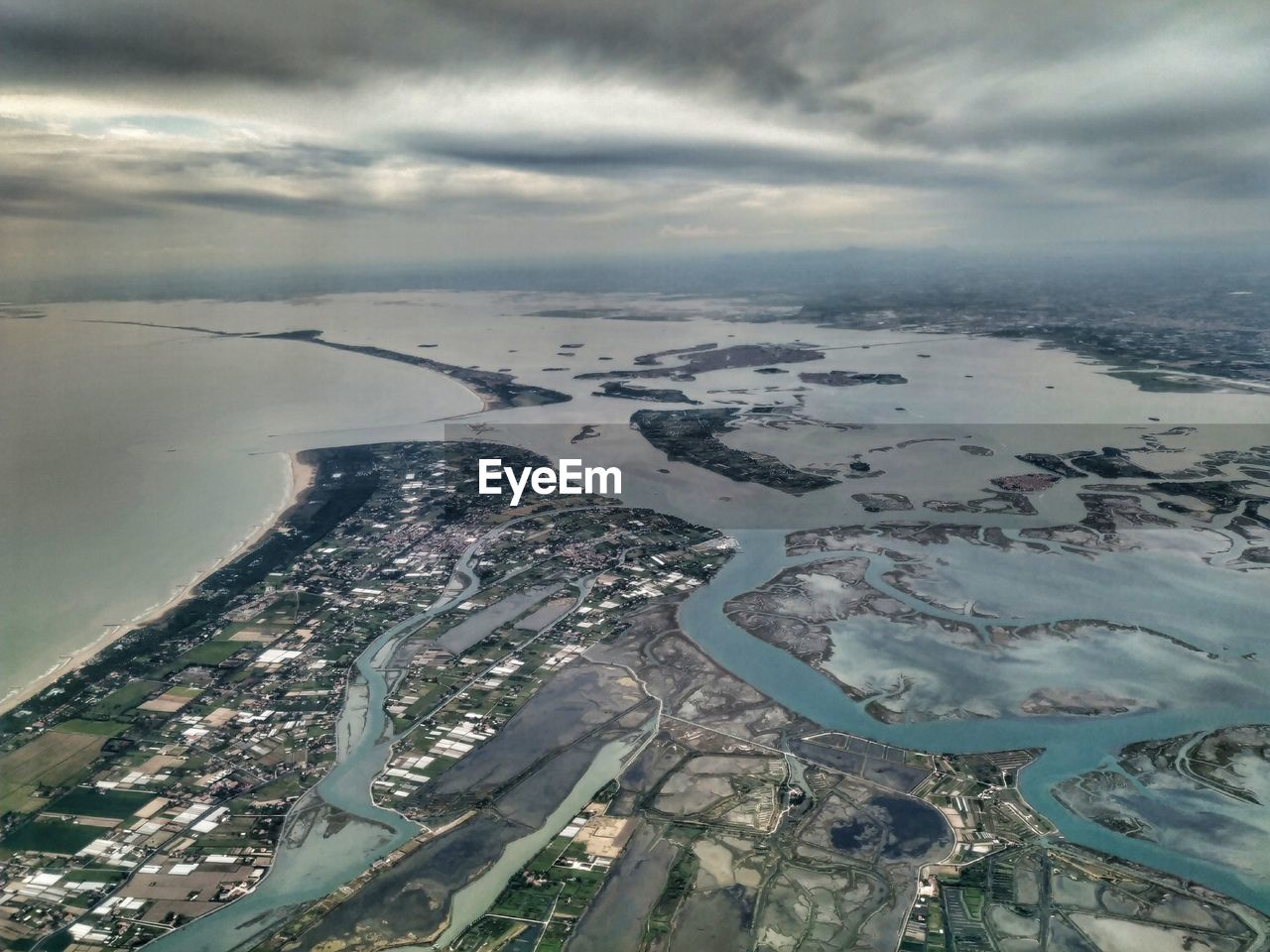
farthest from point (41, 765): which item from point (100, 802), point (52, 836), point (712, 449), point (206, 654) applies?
point (712, 449)

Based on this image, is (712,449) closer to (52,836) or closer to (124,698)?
(124,698)

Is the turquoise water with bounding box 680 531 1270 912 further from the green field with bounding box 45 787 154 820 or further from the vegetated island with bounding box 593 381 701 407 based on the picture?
the vegetated island with bounding box 593 381 701 407

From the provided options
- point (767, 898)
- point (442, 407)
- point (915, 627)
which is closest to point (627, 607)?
point (915, 627)

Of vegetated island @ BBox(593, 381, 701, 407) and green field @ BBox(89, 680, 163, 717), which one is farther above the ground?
vegetated island @ BBox(593, 381, 701, 407)

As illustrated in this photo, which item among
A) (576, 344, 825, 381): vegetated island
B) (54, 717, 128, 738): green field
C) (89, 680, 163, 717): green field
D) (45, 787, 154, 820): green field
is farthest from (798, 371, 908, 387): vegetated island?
(45, 787, 154, 820): green field

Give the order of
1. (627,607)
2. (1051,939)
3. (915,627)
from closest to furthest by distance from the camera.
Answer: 1. (1051,939)
2. (915,627)
3. (627,607)

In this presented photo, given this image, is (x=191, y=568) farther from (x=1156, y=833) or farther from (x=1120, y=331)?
(x=1120, y=331)

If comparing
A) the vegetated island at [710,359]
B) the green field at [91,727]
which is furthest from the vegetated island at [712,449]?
the green field at [91,727]
